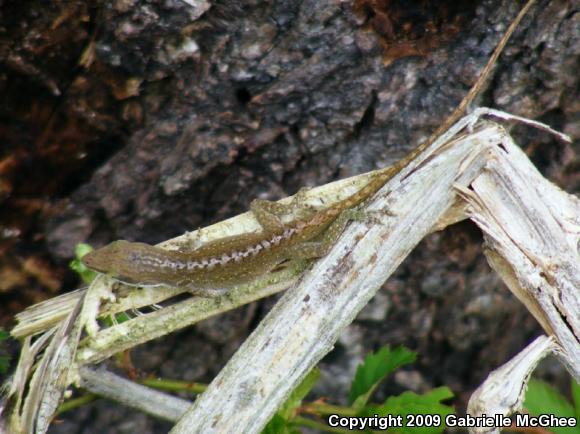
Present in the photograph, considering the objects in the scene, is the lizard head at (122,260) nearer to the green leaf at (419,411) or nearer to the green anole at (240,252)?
the green anole at (240,252)

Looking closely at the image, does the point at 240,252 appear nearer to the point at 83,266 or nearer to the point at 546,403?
the point at 83,266

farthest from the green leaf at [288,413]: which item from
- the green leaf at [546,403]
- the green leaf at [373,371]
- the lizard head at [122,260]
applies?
the green leaf at [546,403]

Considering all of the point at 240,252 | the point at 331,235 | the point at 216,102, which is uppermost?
the point at 216,102

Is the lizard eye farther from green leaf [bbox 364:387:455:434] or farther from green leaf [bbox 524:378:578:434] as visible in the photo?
green leaf [bbox 524:378:578:434]

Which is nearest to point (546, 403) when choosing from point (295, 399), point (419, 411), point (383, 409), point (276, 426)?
point (419, 411)

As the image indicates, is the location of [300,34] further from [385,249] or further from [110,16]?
[385,249]

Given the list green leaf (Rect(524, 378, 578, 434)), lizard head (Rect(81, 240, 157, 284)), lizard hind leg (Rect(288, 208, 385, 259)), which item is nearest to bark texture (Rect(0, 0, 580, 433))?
lizard head (Rect(81, 240, 157, 284))

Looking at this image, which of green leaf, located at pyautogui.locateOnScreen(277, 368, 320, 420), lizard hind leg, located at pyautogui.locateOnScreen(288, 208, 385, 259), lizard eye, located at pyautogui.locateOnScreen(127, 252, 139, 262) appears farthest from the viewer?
lizard eye, located at pyautogui.locateOnScreen(127, 252, 139, 262)

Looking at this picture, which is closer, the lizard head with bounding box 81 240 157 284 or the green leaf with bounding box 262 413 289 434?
the green leaf with bounding box 262 413 289 434
